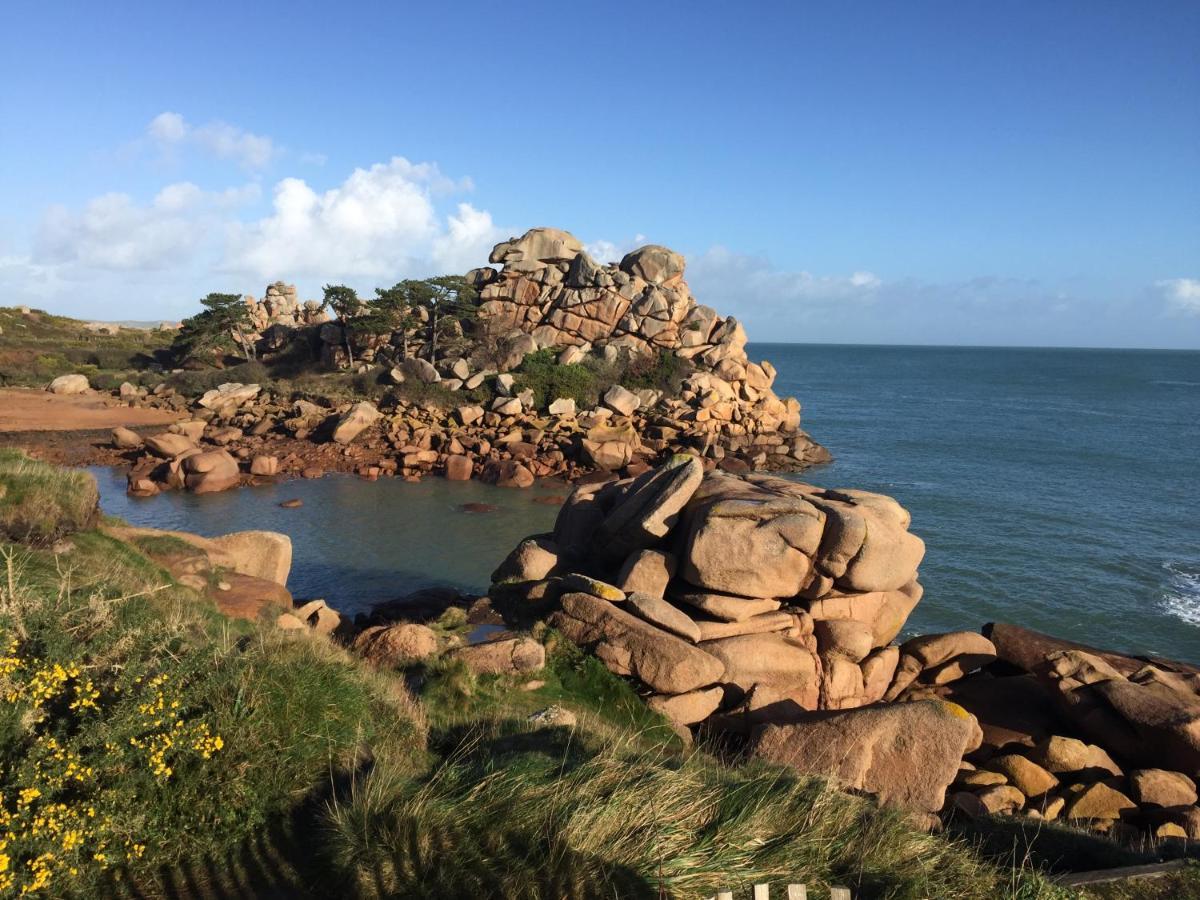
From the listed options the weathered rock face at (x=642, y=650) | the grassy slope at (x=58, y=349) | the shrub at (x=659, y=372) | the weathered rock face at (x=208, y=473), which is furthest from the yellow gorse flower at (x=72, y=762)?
the grassy slope at (x=58, y=349)

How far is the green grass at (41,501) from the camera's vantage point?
13594mm

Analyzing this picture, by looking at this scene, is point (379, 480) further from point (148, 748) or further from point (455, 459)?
point (148, 748)

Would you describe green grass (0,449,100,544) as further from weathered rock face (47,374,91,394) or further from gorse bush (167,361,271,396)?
weathered rock face (47,374,91,394)

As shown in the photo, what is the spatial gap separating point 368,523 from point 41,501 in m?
15.9

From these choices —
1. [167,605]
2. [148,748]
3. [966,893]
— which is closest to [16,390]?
[167,605]

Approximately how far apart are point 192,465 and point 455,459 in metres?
12.1

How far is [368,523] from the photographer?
30203 mm

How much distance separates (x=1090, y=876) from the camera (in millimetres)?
6395

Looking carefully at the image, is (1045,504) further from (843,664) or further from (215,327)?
(215,327)

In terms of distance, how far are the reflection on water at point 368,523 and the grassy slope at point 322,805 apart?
14902 millimetres

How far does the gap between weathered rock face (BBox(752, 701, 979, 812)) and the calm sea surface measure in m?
11.3

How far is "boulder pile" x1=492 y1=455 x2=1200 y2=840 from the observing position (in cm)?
1116

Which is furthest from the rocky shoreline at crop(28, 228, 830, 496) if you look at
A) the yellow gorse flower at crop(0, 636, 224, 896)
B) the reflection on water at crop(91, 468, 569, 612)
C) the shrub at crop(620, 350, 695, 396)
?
the yellow gorse flower at crop(0, 636, 224, 896)

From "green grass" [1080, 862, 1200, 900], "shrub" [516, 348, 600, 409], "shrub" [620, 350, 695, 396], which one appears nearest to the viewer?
"green grass" [1080, 862, 1200, 900]
